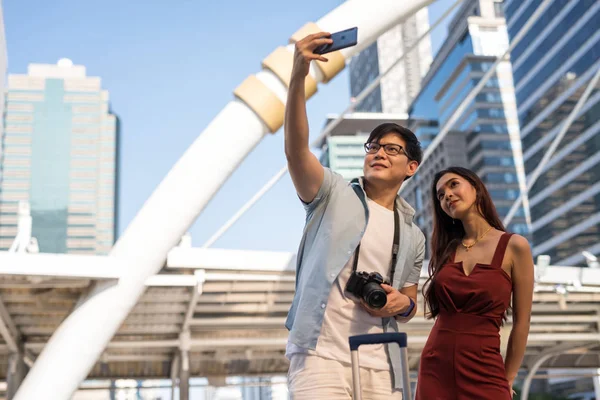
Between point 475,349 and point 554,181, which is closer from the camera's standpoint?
point 475,349

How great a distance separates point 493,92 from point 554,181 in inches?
1206

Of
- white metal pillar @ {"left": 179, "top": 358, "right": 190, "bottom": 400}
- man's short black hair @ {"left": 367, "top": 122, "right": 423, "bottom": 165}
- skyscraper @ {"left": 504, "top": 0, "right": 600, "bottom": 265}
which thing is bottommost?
man's short black hair @ {"left": 367, "top": 122, "right": 423, "bottom": 165}

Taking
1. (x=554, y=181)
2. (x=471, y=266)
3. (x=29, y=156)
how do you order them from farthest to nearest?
(x=29, y=156) → (x=554, y=181) → (x=471, y=266)

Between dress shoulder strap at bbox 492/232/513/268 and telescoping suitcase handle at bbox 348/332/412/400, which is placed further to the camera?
dress shoulder strap at bbox 492/232/513/268

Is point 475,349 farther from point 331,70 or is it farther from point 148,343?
point 148,343

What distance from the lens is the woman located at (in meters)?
2.67

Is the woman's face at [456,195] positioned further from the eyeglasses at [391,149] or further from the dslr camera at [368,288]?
the dslr camera at [368,288]

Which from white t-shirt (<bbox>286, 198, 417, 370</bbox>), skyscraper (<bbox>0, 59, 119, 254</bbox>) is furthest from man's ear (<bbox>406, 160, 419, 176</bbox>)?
skyscraper (<bbox>0, 59, 119, 254</bbox>)

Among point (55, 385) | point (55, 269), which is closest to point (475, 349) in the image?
point (55, 385)

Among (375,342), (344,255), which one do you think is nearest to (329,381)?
(375,342)

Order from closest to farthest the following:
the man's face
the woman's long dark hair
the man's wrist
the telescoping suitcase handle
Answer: the telescoping suitcase handle → the man's wrist → the man's face → the woman's long dark hair

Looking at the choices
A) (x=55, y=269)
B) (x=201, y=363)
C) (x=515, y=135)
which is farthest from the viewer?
(x=515, y=135)

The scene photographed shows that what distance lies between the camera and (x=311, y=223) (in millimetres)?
2697

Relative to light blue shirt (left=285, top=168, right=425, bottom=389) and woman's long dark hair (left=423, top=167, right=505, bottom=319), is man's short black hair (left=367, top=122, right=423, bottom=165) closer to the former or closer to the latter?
light blue shirt (left=285, top=168, right=425, bottom=389)
